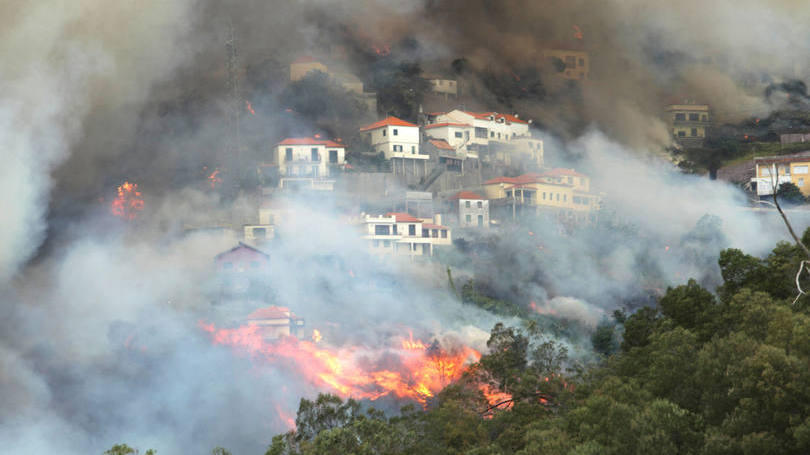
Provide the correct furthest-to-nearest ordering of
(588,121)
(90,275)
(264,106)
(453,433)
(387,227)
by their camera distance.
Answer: (588,121), (264,106), (387,227), (90,275), (453,433)

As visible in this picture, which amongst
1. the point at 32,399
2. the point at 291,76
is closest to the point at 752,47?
the point at 291,76

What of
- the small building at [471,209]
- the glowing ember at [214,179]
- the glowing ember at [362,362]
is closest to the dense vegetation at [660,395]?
the glowing ember at [362,362]

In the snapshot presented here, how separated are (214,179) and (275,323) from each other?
1139 cm

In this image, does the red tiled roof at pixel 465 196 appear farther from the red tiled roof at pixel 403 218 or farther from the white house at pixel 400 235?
the red tiled roof at pixel 403 218

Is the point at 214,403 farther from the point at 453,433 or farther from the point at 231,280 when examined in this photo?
the point at 453,433

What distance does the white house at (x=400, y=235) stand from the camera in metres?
47.7

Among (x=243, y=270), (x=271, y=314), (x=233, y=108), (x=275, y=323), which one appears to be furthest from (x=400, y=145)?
(x=275, y=323)

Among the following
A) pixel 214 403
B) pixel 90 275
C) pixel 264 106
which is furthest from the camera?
pixel 264 106

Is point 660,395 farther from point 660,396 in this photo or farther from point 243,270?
point 243,270

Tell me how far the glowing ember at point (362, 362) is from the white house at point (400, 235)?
6657 millimetres

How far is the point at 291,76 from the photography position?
58000mm

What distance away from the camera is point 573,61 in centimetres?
6638

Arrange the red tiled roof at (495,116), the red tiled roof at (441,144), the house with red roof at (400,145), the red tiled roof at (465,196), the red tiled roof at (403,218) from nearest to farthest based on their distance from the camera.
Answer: the red tiled roof at (403,218) → the red tiled roof at (465,196) → the house with red roof at (400,145) → the red tiled roof at (441,144) → the red tiled roof at (495,116)

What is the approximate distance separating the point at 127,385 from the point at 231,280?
→ 7562 mm
